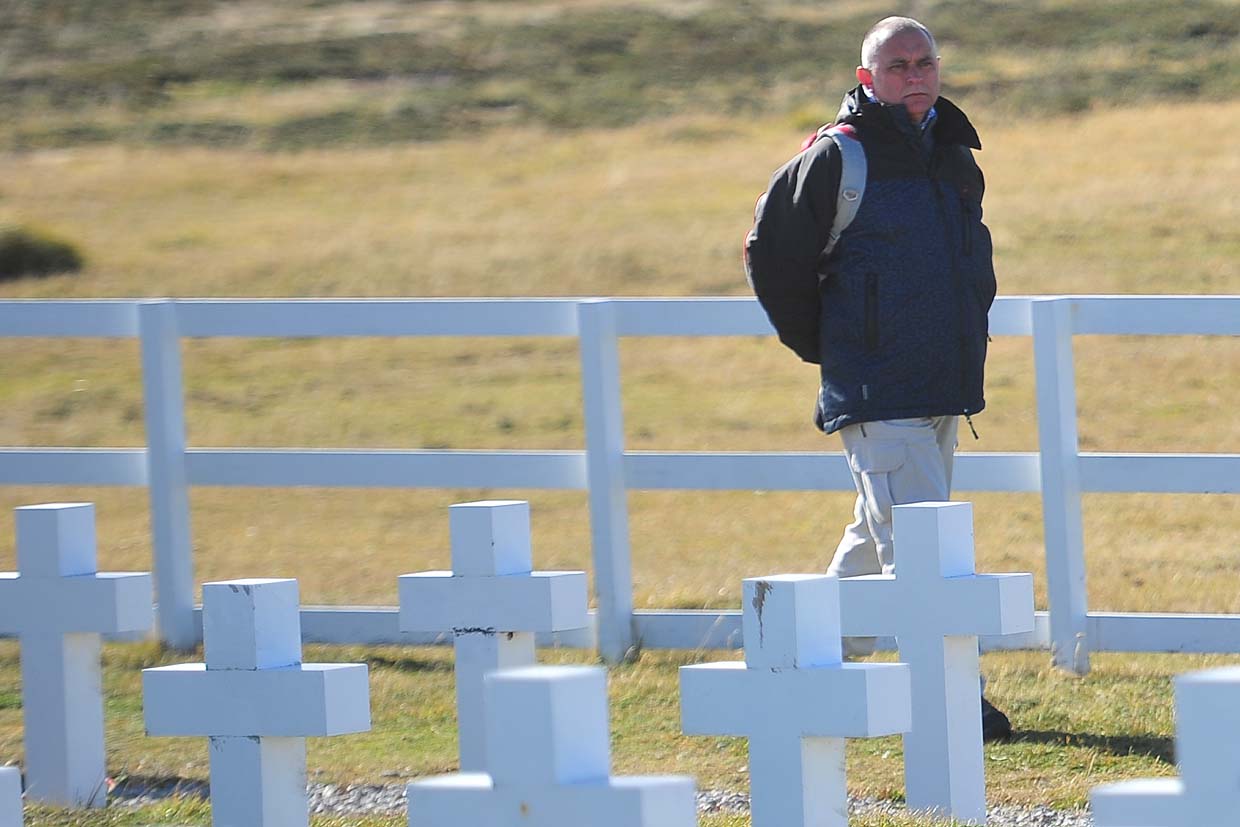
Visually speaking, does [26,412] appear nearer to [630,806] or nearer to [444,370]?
[444,370]

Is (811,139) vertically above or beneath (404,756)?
above

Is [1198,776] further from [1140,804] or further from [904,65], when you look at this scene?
[904,65]

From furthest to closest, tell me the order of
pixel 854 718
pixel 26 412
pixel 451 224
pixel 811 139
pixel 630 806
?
1. pixel 451 224
2. pixel 26 412
3. pixel 811 139
4. pixel 854 718
5. pixel 630 806

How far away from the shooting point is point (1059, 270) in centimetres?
2067

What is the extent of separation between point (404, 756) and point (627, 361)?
13.2 metres

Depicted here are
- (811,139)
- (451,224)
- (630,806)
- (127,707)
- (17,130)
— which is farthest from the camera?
(17,130)

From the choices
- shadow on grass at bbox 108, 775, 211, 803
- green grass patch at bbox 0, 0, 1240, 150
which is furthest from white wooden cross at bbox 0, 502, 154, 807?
green grass patch at bbox 0, 0, 1240, 150

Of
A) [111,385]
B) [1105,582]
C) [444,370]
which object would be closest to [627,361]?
[444,370]

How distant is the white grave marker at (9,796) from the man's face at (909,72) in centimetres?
331


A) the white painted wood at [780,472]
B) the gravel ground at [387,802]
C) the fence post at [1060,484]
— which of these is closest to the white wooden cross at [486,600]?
the gravel ground at [387,802]

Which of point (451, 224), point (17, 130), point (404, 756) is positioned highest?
point (17, 130)

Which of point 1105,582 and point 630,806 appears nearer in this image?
point 630,806

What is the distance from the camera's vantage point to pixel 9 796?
286cm

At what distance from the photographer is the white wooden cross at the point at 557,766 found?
2.33m
